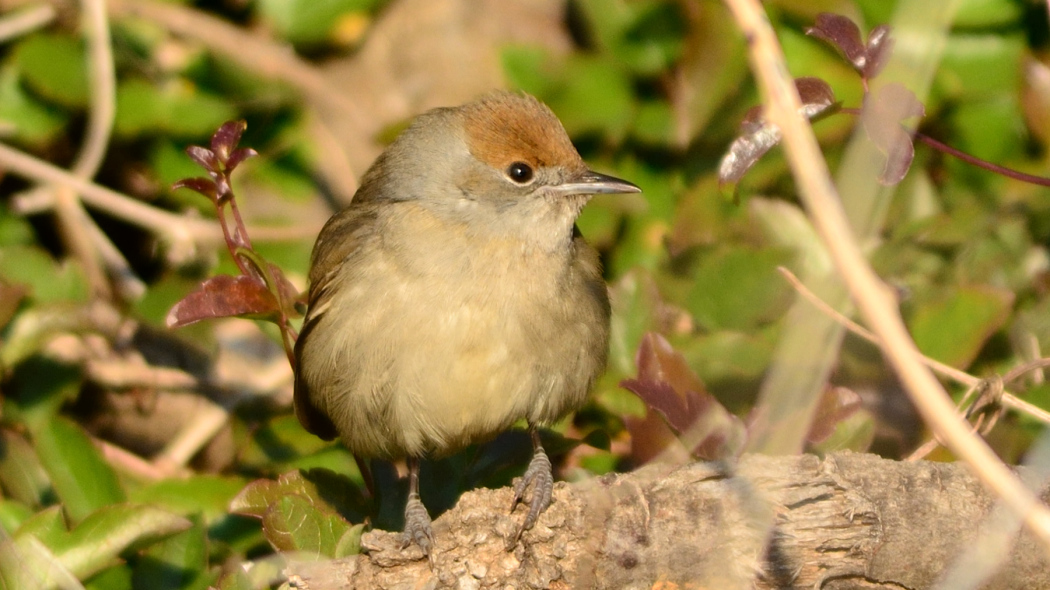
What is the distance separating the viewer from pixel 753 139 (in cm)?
255

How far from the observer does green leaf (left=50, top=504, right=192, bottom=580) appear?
3.06m

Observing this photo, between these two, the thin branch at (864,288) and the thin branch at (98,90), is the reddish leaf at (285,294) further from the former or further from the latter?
the thin branch at (864,288)

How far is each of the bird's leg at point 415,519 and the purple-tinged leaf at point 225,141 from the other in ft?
3.36

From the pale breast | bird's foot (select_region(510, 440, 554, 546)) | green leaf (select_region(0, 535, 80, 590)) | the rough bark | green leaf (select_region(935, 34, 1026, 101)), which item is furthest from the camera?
green leaf (select_region(935, 34, 1026, 101))

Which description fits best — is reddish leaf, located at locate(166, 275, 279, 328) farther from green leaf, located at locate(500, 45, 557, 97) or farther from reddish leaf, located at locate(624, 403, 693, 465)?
green leaf, located at locate(500, 45, 557, 97)

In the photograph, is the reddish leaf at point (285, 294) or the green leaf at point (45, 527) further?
the reddish leaf at point (285, 294)

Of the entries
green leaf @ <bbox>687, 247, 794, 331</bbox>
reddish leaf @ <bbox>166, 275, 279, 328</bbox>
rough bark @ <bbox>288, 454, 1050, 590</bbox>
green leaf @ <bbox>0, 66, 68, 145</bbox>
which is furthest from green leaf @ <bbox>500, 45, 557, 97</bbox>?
rough bark @ <bbox>288, 454, 1050, 590</bbox>

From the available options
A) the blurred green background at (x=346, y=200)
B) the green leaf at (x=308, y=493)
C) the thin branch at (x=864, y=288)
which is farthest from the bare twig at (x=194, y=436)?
the thin branch at (x=864, y=288)

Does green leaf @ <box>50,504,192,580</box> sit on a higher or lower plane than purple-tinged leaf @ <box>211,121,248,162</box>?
lower

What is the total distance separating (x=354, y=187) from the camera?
17.1ft

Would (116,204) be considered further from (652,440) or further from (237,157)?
(652,440)

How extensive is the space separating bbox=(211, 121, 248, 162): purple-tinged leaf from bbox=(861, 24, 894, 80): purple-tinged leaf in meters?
1.61

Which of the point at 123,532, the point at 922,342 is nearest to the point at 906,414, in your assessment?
the point at 922,342

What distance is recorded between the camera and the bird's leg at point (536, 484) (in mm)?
2613
